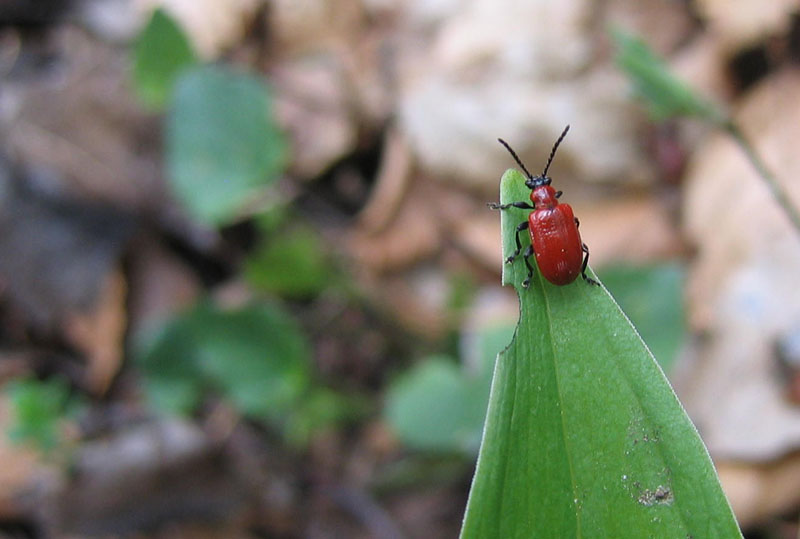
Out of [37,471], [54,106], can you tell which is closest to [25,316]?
[37,471]

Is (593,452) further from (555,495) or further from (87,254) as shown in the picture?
(87,254)

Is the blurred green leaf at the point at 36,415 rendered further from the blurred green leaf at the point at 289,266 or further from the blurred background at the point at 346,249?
the blurred green leaf at the point at 289,266

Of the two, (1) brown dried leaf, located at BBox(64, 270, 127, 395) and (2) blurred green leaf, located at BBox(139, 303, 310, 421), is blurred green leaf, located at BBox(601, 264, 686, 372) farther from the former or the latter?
→ (1) brown dried leaf, located at BBox(64, 270, 127, 395)

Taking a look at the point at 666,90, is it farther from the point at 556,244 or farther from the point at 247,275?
the point at 247,275

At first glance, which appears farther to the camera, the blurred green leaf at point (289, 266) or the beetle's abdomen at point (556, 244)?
the blurred green leaf at point (289, 266)

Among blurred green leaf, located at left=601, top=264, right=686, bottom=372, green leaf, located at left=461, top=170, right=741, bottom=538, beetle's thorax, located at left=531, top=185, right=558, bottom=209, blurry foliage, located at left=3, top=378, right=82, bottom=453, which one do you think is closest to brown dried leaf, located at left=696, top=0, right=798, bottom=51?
blurred green leaf, located at left=601, top=264, right=686, bottom=372

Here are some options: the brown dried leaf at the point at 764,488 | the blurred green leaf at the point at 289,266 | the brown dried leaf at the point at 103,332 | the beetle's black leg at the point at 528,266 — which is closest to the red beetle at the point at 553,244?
the beetle's black leg at the point at 528,266

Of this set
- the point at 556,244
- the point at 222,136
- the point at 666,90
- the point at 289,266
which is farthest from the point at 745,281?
the point at 222,136
